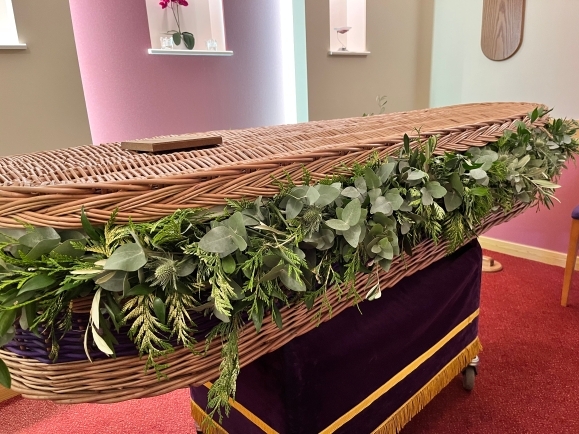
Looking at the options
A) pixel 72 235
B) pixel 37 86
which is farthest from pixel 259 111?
pixel 72 235

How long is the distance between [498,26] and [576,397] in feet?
6.55

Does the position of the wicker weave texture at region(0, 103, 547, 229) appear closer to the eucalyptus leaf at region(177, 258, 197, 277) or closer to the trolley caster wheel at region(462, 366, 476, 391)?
the eucalyptus leaf at region(177, 258, 197, 277)

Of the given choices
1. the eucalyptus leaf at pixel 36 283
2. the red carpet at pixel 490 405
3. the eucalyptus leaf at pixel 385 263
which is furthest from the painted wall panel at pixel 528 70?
the eucalyptus leaf at pixel 36 283

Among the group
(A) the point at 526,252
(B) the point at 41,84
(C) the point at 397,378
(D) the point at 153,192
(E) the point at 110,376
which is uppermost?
(B) the point at 41,84

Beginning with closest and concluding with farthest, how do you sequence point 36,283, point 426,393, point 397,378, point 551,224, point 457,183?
point 36,283 → point 457,183 → point 397,378 → point 426,393 → point 551,224

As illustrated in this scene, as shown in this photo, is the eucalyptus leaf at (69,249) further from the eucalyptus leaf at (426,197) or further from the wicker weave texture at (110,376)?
the eucalyptus leaf at (426,197)

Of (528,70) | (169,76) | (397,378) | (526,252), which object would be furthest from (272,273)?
(526,252)

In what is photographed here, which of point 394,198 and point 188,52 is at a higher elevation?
point 188,52

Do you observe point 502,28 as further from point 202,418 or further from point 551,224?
point 202,418

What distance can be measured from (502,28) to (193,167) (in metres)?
2.45

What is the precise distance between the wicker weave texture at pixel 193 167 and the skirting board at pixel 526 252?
1.71 m

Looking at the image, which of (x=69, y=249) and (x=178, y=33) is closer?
(x=69, y=249)

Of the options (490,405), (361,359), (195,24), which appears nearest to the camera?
(361,359)

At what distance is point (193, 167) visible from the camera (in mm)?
716
